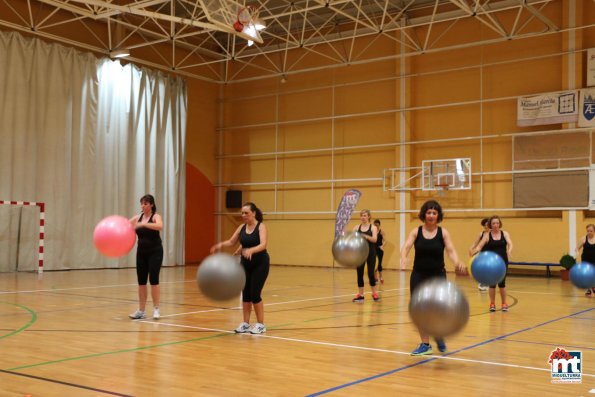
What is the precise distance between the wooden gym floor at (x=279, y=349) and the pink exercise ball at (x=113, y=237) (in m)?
1.03

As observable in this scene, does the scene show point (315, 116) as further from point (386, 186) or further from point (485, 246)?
point (485, 246)

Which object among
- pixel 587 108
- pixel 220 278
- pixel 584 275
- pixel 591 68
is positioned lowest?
pixel 584 275

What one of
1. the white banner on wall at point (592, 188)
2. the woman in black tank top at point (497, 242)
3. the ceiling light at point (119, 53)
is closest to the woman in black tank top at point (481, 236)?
the woman in black tank top at point (497, 242)

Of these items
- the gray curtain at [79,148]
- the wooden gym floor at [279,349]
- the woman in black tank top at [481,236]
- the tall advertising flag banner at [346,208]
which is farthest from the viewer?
the tall advertising flag banner at [346,208]

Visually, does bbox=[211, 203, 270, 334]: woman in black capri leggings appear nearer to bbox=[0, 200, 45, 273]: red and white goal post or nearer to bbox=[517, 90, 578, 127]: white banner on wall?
bbox=[0, 200, 45, 273]: red and white goal post

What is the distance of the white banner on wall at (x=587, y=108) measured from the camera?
1944cm

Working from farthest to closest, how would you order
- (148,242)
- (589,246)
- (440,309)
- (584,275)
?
1. (589,246)
2. (584,275)
3. (148,242)
4. (440,309)

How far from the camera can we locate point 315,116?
1015 inches

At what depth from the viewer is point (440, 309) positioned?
5.83 metres

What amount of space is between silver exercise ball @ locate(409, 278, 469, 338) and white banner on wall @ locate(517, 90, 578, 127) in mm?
15639

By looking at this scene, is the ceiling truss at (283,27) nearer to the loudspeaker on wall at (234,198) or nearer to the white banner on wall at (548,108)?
the white banner on wall at (548,108)

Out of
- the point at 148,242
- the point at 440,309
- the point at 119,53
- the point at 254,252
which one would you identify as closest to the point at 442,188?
the point at 119,53

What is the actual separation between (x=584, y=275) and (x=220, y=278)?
8.33m

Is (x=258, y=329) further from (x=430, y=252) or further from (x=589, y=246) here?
(x=589, y=246)
